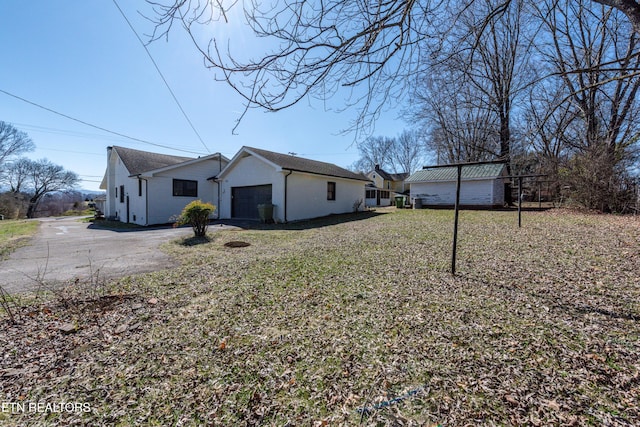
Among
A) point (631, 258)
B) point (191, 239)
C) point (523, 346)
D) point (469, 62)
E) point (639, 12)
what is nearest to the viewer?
point (639, 12)

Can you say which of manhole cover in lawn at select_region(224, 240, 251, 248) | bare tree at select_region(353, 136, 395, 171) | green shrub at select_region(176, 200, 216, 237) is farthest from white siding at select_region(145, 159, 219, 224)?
bare tree at select_region(353, 136, 395, 171)

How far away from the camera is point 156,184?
14.3 meters

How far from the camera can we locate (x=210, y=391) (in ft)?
6.29

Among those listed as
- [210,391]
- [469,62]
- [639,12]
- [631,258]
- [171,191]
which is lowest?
[210,391]

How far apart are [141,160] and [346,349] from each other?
61.7ft

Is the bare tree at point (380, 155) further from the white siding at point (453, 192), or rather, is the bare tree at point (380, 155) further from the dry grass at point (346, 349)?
the dry grass at point (346, 349)

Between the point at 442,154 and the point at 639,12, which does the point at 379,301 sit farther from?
the point at 442,154

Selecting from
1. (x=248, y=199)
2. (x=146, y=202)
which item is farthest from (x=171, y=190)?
(x=248, y=199)

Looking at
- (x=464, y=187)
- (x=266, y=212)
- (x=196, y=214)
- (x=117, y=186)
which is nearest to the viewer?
(x=196, y=214)

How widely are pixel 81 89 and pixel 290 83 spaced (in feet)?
41.6

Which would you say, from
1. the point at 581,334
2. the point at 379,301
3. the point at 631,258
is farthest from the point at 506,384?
the point at 631,258

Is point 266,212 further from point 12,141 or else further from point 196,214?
point 12,141

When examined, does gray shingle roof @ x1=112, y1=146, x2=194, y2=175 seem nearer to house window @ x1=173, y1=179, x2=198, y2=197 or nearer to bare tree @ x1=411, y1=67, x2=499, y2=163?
house window @ x1=173, y1=179, x2=198, y2=197

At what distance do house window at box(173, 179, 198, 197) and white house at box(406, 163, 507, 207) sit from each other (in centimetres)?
1484
